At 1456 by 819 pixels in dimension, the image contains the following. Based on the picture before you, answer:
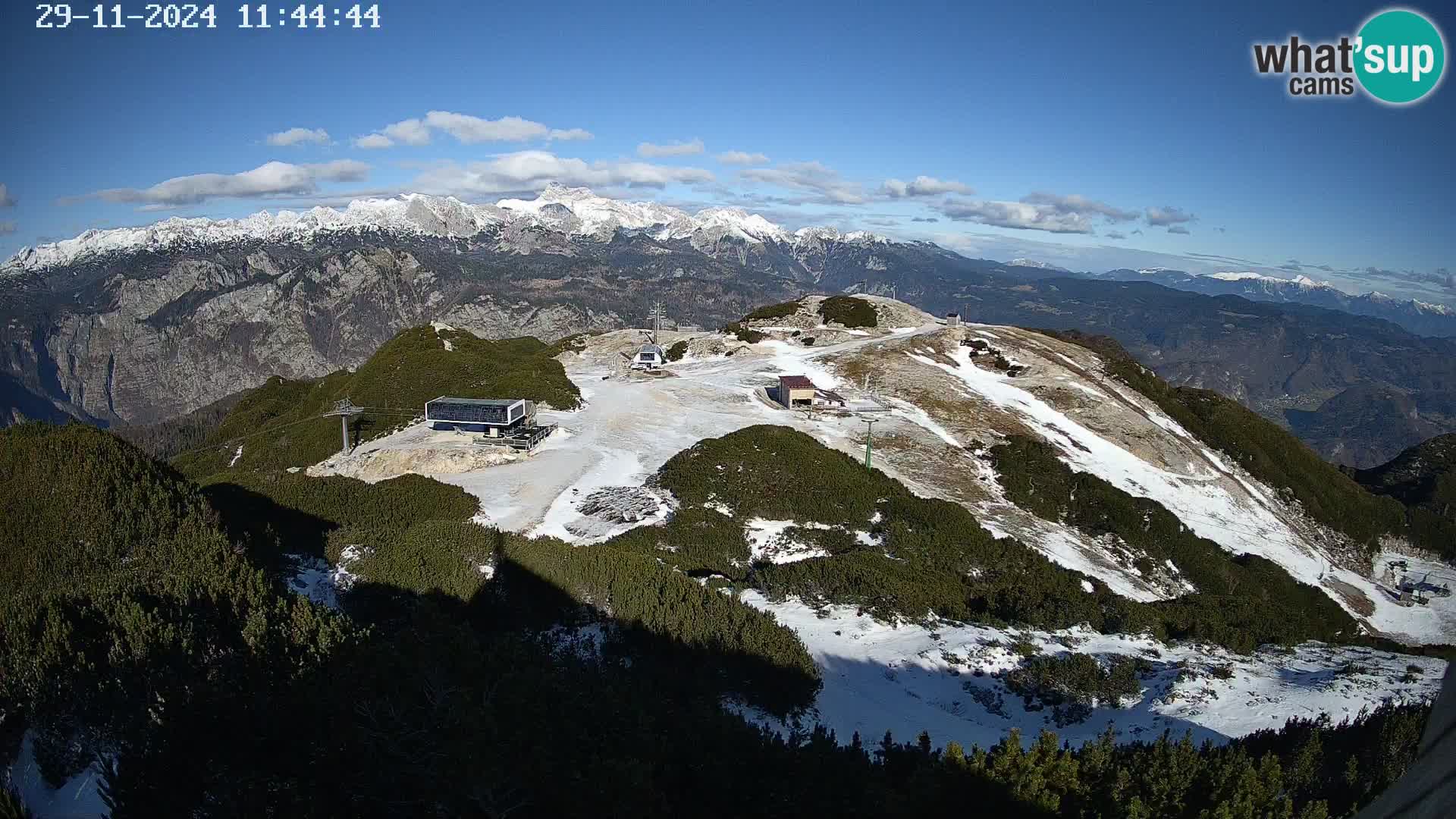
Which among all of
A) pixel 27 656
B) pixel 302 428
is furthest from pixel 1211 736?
pixel 302 428

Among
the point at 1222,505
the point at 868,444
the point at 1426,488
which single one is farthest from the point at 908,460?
the point at 1426,488

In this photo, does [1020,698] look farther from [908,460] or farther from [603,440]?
[603,440]

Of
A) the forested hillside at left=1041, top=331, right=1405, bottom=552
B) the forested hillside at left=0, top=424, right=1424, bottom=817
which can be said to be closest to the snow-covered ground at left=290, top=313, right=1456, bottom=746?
the forested hillside at left=0, top=424, right=1424, bottom=817

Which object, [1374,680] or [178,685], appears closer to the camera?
[178,685]

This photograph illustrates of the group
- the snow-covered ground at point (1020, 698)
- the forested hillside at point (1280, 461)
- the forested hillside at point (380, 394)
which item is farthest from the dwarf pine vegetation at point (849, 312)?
the snow-covered ground at point (1020, 698)

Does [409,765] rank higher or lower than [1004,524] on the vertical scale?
higher

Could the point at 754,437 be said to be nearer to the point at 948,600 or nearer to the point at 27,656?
the point at 948,600

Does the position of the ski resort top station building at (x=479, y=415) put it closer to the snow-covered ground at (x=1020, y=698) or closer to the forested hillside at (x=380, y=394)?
the forested hillside at (x=380, y=394)
